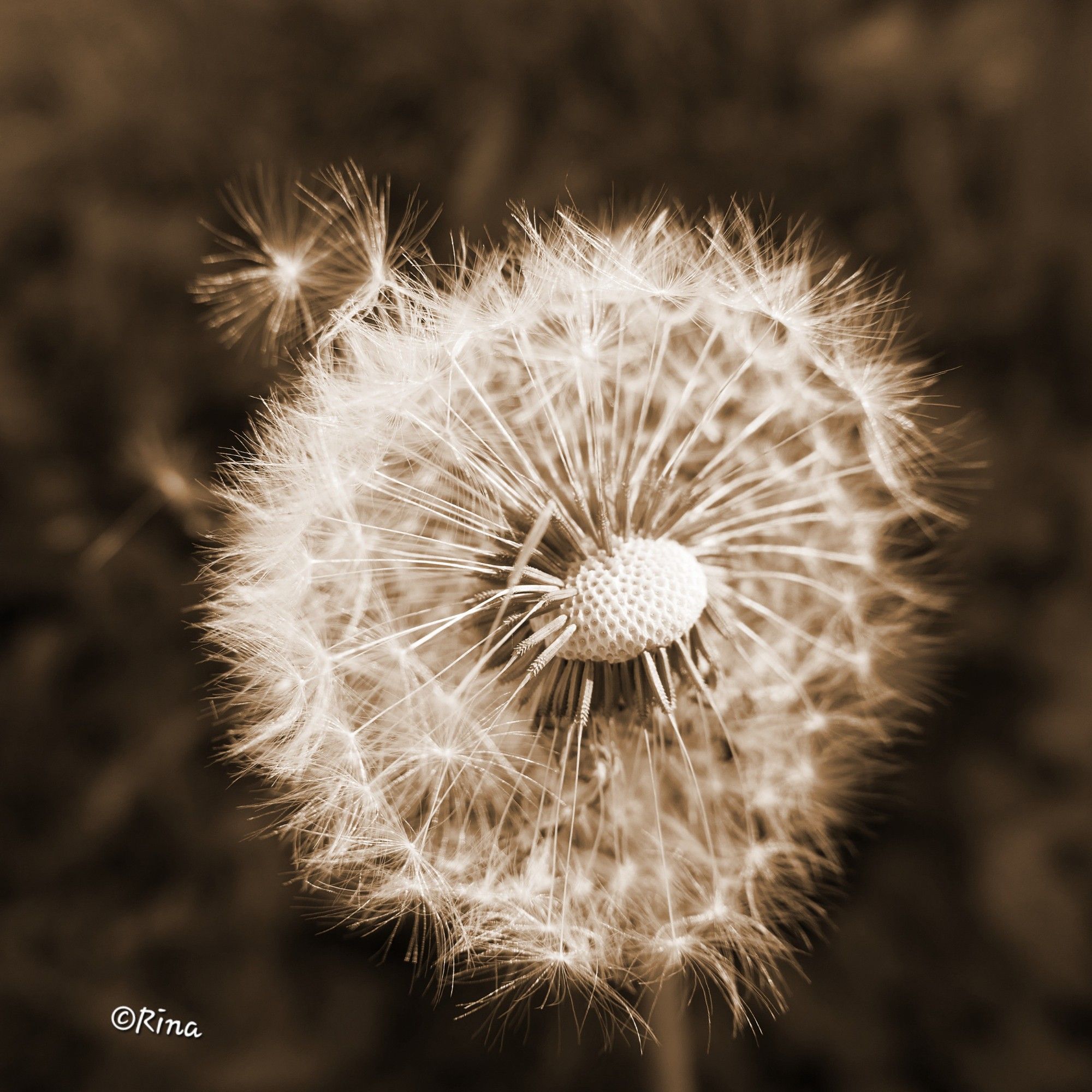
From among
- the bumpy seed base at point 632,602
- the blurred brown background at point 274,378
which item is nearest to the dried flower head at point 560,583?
the bumpy seed base at point 632,602

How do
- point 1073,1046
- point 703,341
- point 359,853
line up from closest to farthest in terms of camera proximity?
1. point 359,853
2. point 703,341
3. point 1073,1046

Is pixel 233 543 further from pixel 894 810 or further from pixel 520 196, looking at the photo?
pixel 894 810

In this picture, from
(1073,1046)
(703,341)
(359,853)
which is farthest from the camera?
(1073,1046)

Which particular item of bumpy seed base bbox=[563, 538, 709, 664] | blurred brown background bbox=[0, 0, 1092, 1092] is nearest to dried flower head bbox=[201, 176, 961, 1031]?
bumpy seed base bbox=[563, 538, 709, 664]

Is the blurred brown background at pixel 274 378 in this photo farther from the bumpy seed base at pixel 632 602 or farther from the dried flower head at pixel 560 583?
the bumpy seed base at pixel 632 602

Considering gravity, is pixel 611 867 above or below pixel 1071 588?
below

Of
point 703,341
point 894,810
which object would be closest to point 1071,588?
point 894,810

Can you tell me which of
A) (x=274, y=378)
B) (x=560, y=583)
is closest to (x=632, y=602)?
(x=560, y=583)

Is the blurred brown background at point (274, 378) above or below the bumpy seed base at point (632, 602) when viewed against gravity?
above
